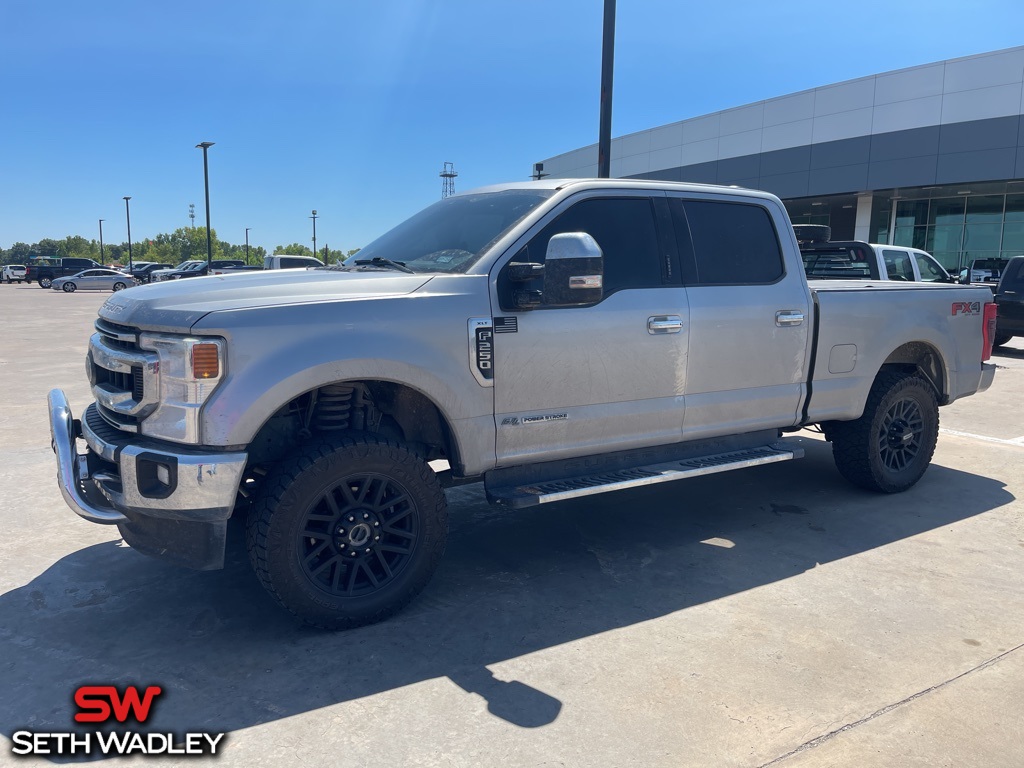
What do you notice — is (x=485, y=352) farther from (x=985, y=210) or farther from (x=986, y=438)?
(x=985, y=210)

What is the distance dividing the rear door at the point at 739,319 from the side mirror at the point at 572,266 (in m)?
1.03

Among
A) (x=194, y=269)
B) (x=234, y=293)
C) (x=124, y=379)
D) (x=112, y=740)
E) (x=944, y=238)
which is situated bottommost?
(x=112, y=740)

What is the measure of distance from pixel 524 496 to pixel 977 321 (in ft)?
14.4

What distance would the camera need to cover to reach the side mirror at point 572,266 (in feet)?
12.0

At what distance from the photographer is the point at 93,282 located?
45.2 meters

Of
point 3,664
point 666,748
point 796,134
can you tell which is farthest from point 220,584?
point 796,134

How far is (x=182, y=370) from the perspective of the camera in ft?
10.4

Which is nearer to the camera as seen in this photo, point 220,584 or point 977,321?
point 220,584

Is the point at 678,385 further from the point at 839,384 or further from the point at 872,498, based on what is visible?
the point at 872,498

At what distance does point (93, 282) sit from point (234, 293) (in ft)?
157

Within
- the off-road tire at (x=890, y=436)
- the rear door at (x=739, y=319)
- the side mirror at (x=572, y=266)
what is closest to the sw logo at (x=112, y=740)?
the side mirror at (x=572, y=266)

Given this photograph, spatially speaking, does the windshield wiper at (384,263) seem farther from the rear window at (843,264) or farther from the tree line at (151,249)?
the tree line at (151,249)

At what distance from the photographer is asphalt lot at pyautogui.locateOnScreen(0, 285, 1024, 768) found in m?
2.80

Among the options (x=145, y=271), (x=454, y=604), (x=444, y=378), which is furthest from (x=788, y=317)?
(x=145, y=271)
